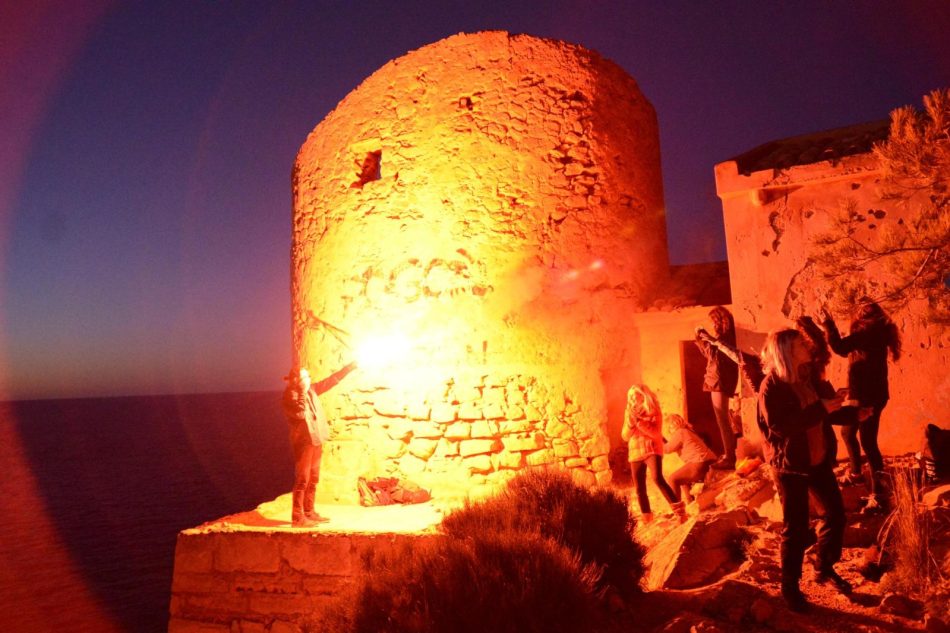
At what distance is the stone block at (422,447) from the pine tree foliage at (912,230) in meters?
4.23

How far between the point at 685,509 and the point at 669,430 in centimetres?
88

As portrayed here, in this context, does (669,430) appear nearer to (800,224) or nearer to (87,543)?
(800,224)

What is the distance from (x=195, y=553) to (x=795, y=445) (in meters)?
5.18

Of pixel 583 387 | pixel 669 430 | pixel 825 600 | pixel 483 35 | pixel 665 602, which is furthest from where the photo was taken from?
pixel 483 35

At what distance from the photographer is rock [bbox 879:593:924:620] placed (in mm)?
3191

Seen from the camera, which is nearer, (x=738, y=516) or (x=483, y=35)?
(x=738, y=516)

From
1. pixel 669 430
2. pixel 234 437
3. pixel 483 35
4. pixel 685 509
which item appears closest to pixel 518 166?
pixel 483 35

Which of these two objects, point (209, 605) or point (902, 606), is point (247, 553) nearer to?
point (209, 605)

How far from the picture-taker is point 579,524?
172 inches

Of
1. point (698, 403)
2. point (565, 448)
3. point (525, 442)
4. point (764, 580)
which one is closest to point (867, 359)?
point (764, 580)

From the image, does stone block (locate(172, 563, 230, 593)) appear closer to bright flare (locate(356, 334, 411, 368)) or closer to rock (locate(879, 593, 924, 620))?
bright flare (locate(356, 334, 411, 368))

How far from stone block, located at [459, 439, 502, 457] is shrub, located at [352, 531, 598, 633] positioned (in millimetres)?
2769

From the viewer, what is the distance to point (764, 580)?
377 centimetres

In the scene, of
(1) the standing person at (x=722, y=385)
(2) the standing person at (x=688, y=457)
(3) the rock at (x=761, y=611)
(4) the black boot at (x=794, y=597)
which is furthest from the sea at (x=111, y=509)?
(4) the black boot at (x=794, y=597)
